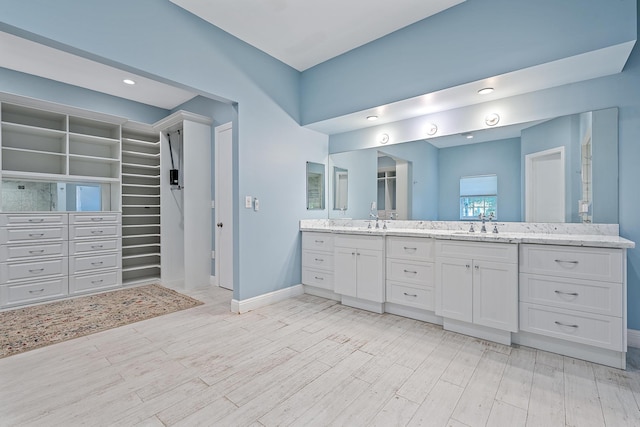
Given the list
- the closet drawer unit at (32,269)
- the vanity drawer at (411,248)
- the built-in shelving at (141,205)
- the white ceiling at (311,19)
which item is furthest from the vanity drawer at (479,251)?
the closet drawer unit at (32,269)

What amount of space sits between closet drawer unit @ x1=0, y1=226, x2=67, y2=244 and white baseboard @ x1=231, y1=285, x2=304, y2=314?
2366 mm

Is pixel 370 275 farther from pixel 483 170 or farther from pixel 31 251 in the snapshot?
pixel 31 251

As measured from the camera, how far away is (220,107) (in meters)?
4.10

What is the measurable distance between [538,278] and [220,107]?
13.6ft

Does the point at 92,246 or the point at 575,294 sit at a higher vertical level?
the point at 92,246

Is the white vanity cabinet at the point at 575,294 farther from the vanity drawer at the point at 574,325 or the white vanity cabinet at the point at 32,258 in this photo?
the white vanity cabinet at the point at 32,258

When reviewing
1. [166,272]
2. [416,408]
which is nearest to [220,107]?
[166,272]

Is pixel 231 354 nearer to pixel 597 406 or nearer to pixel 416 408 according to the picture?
pixel 416 408

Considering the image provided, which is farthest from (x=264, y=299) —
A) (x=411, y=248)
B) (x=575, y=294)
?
(x=575, y=294)

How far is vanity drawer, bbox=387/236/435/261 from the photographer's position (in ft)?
8.79

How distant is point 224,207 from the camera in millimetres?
4055

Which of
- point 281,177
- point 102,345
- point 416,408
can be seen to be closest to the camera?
point 416,408

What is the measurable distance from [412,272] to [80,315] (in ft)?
11.2

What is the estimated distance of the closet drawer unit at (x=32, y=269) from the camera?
3.15 metres
